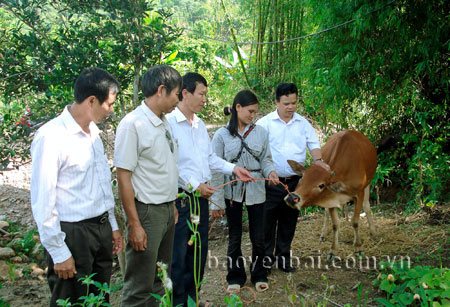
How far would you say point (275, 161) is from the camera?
3814 millimetres

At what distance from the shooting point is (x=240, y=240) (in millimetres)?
3531

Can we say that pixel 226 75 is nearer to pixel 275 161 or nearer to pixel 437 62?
pixel 437 62

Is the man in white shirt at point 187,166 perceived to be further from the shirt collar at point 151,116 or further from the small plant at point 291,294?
the small plant at point 291,294

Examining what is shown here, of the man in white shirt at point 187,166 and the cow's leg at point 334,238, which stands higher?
the man in white shirt at point 187,166

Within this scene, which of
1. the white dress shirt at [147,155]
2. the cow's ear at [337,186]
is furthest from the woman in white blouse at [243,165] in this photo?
the white dress shirt at [147,155]

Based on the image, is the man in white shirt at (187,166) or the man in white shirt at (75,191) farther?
the man in white shirt at (187,166)

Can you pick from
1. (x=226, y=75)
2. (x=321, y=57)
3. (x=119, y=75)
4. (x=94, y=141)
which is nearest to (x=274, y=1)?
(x=321, y=57)

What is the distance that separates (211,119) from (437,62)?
7.73 m

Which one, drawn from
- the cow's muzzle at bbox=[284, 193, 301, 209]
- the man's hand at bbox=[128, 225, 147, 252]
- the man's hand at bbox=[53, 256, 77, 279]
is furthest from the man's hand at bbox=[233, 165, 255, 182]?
the man's hand at bbox=[53, 256, 77, 279]

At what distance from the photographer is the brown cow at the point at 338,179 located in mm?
3738

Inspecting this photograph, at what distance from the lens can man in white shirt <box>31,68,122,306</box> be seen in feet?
6.52

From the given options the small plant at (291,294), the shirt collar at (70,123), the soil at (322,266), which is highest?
the shirt collar at (70,123)

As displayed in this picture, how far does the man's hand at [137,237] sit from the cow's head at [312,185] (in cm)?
156

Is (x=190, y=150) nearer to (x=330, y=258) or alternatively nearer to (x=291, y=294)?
(x=291, y=294)
